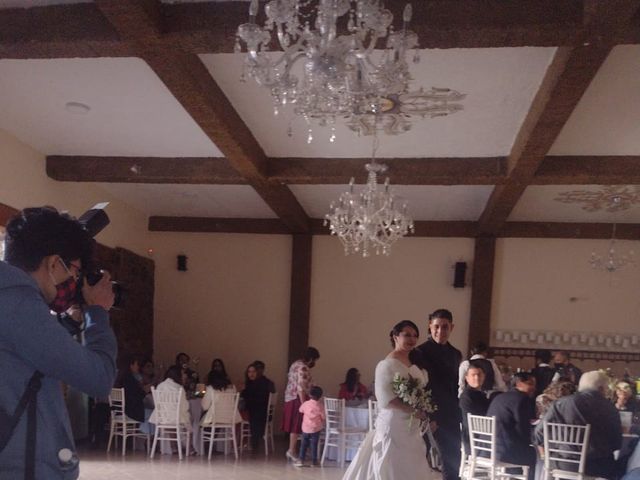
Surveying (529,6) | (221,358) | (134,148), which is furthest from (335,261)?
(529,6)

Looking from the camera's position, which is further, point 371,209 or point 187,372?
point 187,372

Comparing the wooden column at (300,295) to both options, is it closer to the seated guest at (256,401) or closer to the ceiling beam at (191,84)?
the seated guest at (256,401)

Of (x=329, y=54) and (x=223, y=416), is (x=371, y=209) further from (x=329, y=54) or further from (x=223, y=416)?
(x=329, y=54)

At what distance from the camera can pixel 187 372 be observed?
9562 mm

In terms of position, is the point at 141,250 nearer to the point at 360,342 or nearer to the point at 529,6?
the point at 360,342

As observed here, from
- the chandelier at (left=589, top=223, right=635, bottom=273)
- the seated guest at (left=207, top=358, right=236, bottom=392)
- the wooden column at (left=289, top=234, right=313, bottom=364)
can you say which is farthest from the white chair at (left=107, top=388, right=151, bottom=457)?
the chandelier at (left=589, top=223, right=635, bottom=273)

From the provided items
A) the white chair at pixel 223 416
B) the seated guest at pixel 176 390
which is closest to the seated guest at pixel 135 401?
the seated guest at pixel 176 390

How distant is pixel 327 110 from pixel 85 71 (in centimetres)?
200

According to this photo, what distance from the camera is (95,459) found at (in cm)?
740

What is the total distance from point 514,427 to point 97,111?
4.64 m

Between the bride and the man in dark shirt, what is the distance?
4.7 inches

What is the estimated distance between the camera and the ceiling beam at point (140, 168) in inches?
286

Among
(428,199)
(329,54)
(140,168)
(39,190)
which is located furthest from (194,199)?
(329,54)

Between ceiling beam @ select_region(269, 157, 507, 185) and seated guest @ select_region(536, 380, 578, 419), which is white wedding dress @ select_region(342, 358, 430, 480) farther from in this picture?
ceiling beam @ select_region(269, 157, 507, 185)
